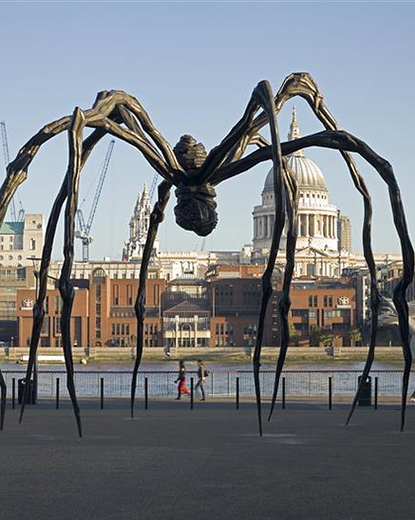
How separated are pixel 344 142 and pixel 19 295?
451 ft

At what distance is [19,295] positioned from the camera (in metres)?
150

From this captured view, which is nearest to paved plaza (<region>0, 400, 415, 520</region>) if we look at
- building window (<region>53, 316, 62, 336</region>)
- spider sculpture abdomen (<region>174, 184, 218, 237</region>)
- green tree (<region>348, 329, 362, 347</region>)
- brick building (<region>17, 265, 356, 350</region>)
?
spider sculpture abdomen (<region>174, 184, 218, 237</region>)

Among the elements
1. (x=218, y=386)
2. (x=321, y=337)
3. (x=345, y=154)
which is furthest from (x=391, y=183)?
(x=321, y=337)

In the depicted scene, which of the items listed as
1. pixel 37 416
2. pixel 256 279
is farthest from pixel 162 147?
pixel 256 279

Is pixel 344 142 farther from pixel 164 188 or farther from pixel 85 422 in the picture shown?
pixel 85 422

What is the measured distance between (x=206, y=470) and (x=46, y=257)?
3232mm

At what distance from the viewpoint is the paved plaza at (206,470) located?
1082cm

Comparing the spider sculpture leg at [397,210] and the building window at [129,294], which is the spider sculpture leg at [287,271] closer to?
the spider sculpture leg at [397,210]

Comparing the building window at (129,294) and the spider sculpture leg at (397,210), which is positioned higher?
the building window at (129,294)

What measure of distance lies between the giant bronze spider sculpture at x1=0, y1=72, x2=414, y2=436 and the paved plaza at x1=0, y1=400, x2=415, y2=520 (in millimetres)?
747

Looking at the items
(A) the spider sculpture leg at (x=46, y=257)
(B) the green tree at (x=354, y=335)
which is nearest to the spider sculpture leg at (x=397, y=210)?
(A) the spider sculpture leg at (x=46, y=257)

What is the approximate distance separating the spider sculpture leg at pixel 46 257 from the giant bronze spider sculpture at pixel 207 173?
0.01 metres

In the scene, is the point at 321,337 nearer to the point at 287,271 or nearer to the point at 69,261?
the point at 287,271

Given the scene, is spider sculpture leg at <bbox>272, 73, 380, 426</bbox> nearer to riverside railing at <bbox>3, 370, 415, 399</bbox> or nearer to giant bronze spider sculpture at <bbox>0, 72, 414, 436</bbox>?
giant bronze spider sculpture at <bbox>0, 72, 414, 436</bbox>
